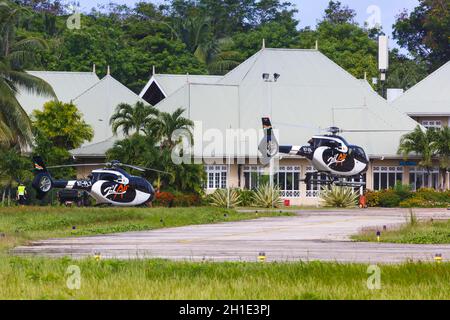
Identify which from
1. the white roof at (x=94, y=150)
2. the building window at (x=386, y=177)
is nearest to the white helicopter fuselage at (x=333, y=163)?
the building window at (x=386, y=177)

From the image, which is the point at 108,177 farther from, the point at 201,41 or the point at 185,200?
the point at 201,41

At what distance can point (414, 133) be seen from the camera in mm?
71000

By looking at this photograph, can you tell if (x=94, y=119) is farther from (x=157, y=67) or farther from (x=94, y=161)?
(x=157, y=67)

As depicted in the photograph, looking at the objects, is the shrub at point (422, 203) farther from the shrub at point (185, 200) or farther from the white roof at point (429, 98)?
the white roof at point (429, 98)

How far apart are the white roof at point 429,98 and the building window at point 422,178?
21.8 feet

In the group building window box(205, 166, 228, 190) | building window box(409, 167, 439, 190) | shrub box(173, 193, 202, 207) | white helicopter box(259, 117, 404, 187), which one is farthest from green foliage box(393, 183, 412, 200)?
shrub box(173, 193, 202, 207)

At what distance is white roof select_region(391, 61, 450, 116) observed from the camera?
80438 millimetres

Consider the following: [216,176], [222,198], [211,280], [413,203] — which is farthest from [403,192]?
[211,280]

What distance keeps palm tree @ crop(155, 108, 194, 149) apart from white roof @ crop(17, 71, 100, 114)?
1492cm

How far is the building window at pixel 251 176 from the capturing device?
72.8 metres

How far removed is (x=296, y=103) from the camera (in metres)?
75.9

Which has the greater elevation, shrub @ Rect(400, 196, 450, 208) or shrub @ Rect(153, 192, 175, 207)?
shrub @ Rect(153, 192, 175, 207)

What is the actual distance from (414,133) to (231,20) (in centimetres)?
5208

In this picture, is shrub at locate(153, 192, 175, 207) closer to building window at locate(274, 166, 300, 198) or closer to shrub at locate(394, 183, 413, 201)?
building window at locate(274, 166, 300, 198)
